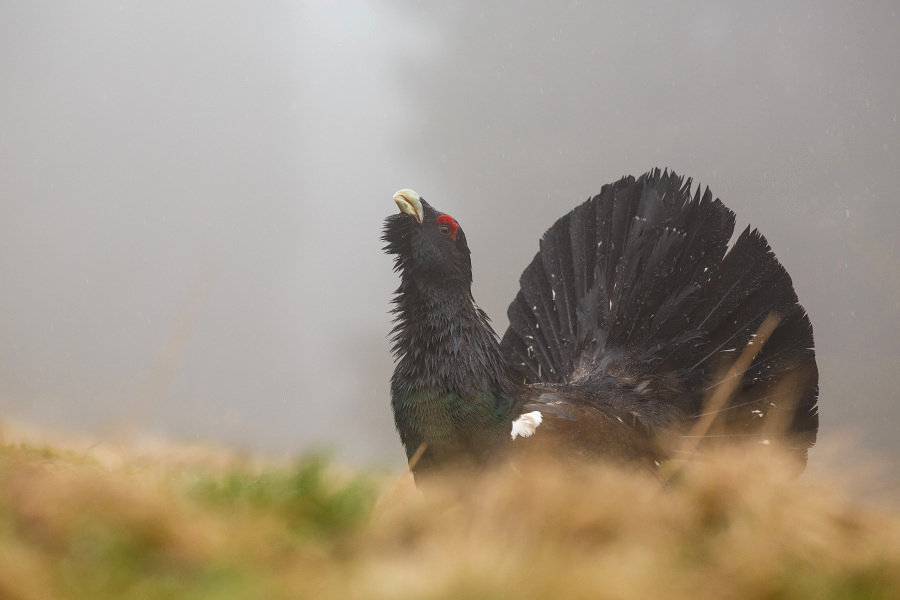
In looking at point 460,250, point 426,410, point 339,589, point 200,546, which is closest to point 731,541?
point 339,589

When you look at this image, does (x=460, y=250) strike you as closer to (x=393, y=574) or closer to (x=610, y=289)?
(x=610, y=289)

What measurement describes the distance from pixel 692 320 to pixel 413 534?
4.44m

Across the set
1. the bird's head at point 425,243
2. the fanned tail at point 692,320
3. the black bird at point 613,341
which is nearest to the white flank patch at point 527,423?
the black bird at point 613,341

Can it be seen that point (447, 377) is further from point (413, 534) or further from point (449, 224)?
point (413, 534)

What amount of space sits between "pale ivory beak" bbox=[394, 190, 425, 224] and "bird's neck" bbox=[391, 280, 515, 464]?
488 millimetres

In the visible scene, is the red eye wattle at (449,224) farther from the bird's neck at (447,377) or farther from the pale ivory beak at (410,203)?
the bird's neck at (447,377)

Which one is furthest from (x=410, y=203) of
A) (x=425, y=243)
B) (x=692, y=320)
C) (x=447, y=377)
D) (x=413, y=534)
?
(x=413, y=534)

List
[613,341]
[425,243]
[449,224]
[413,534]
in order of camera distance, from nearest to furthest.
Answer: [413,534]
[425,243]
[449,224]
[613,341]

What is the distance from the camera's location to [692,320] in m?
5.21

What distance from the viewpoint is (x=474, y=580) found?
0.93m

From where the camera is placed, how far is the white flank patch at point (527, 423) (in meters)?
3.68

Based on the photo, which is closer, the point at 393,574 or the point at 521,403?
the point at 393,574

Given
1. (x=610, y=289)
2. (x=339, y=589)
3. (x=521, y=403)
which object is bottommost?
(x=339, y=589)

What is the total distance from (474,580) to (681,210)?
16.0 ft
